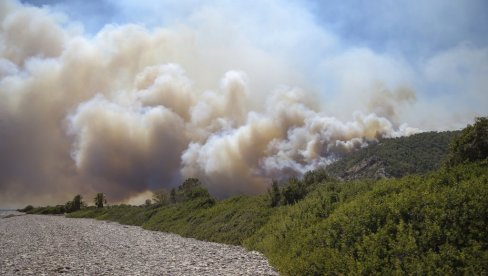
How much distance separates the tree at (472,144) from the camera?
24.9 m

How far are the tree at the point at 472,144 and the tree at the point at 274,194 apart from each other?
23738 millimetres

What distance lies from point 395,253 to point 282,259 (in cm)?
936

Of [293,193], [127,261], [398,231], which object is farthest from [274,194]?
[398,231]

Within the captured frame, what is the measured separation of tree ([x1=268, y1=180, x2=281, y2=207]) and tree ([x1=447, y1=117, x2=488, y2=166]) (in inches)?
935

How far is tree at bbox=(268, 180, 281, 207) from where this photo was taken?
154 feet

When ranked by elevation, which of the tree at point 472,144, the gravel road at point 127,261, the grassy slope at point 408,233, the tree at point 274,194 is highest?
the tree at point 472,144

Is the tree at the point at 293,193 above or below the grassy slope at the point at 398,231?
above

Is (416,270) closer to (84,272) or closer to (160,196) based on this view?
(84,272)

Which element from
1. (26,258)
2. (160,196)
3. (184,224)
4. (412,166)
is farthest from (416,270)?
(412,166)

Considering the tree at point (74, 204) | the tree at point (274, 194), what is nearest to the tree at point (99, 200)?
the tree at point (74, 204)

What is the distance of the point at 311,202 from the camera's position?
33.8 m

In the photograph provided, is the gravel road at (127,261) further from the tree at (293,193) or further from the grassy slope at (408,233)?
the tree at (293,193)

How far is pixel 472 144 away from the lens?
82.9ft

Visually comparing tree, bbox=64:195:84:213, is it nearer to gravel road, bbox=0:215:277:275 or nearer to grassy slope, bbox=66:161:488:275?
gravel road, bbox=0:215:277:275
